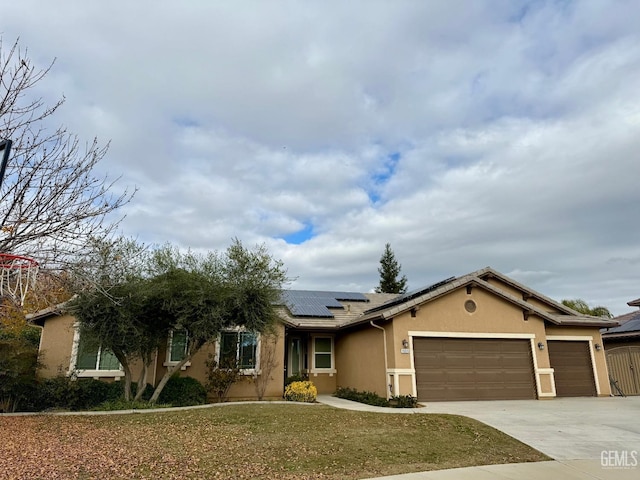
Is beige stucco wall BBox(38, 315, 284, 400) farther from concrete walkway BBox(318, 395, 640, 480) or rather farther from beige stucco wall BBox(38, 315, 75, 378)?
concrete walkway BBox(318, 395, 640, 480)

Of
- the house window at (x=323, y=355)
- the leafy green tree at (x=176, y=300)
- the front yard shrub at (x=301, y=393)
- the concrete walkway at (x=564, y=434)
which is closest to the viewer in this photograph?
the concrete walkway at (x=564, y=434)

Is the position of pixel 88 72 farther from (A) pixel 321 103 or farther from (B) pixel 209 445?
(B) pixel 209 445

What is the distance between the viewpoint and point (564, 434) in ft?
30.0

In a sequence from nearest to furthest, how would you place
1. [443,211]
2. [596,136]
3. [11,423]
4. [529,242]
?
[11,423] < [596,136] < [443,211] < [529,242]

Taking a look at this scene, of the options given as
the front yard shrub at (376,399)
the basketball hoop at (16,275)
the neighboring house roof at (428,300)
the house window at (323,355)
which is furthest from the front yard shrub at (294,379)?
the basketball hoop at (16,275)

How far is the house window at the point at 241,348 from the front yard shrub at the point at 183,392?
164 cm

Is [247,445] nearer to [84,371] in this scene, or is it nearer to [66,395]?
[66,395]

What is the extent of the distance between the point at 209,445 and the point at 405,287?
39.2m

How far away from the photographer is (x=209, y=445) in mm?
8008

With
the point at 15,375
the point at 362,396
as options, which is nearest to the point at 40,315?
the point at 15,375

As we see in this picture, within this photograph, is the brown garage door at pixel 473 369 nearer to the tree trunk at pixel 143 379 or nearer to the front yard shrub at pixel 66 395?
the tree trunk at pixel 143 379

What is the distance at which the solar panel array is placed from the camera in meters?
19.0

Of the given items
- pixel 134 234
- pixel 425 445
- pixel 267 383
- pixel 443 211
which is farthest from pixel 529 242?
pixel 134 234

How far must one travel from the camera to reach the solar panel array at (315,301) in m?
19.0
